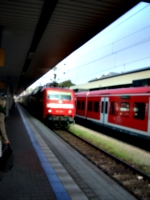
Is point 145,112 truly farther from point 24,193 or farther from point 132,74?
point 132,74

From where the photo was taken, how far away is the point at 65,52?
10.9 metres

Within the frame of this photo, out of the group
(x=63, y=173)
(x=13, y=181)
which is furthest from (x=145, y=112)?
(x=13, y=181)

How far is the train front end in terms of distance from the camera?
51.9 ft

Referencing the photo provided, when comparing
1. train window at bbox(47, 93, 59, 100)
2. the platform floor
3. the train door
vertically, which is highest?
train window at bbox(47, 93, 59, 100)

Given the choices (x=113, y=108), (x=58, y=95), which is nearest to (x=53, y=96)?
(x=58, y=95)

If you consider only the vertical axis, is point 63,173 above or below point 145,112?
Result: below

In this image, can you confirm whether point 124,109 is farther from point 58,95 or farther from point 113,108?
point 58,95

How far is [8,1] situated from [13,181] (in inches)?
152

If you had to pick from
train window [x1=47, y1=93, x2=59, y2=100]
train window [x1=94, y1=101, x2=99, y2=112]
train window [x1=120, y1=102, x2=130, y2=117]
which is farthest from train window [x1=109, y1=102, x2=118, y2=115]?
train window [x1=47, y1=93, x2=59, y2=100]

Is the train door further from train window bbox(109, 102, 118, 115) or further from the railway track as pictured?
the railway track

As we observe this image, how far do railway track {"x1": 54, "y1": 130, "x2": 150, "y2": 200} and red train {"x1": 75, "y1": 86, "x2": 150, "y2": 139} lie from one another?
8.16 ft

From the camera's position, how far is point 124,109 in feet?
43.2

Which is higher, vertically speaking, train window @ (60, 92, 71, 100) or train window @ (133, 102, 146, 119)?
train window @ (60, 92, 71, 100)

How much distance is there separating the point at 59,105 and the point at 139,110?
5828mm
